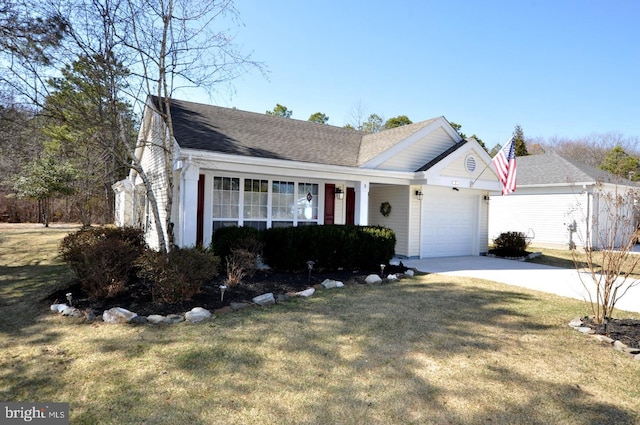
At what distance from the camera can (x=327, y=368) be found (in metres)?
3.79

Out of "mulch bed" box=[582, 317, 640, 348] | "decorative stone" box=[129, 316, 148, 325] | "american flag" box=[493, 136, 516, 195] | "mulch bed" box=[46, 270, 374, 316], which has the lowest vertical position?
"decorative stone" box=[129, 316, 148, 325]

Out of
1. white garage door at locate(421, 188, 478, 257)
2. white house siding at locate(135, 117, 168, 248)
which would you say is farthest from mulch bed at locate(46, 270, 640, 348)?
white garage door at locate(421, 188, 478, 257)

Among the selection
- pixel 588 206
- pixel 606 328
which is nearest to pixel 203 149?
pixel 606 328

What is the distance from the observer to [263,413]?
296 centimetres

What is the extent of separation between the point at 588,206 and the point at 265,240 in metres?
15.1

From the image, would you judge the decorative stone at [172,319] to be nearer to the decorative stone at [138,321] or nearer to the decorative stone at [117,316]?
the decorative stone at [138,321]

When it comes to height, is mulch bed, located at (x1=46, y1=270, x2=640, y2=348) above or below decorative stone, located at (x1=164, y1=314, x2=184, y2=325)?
above

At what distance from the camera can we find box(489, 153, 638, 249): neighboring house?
53.4 feet

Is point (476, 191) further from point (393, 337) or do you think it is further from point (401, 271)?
point (393, 337)

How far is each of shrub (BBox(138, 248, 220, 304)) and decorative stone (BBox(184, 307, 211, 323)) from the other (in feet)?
1.85

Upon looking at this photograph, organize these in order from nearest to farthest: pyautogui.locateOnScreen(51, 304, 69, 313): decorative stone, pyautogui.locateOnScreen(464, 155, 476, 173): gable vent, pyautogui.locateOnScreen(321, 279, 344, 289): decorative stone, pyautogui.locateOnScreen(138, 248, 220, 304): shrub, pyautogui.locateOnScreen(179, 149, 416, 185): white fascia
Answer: pyautogui.locateOnScreen(51, 304, 69, 313): decorative stone < pyautogui.locateOnScreen(138, 248, 220, 304): shrub < pyautogui.locateOnScreen(321, 279, 344, 289): decorative stone < pyautogui.locateOnScreen(179, 149, 416, 185): white fascia < pyautogui.locateOnScreen(464, 155, 476, 173): gable vent

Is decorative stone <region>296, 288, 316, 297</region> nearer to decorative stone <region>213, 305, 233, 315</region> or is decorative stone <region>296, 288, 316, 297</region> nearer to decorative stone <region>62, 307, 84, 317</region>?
decorative stone <region>213, 305, 233, 315</region>

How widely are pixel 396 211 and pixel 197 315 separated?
29.3 feet

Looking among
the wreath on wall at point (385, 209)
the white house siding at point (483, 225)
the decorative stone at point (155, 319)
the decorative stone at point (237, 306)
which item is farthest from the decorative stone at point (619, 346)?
the white house siding at point (483, 225)
